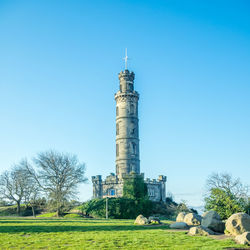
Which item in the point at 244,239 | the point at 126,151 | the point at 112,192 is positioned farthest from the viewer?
the point at 126,151

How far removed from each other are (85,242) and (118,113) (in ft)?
151

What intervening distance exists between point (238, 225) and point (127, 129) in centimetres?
4099

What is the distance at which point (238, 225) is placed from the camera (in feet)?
63.1

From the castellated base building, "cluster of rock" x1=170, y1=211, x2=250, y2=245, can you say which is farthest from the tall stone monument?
"cluster of rock" x1=170, y1=211, x2=250, y2=245

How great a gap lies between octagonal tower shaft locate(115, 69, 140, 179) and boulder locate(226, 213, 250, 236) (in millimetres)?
37946

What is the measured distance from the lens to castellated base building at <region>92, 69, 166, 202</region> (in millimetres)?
56406

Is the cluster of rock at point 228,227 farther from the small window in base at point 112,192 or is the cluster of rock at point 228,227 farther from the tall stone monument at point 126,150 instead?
the tall stone monument at point 126,150

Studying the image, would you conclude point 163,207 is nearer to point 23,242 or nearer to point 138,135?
point 138,135

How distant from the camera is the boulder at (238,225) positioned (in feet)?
62.4

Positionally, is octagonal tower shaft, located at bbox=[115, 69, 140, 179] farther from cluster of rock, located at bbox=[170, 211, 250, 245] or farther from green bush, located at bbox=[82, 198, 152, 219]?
cluster of rock, located at bbox=[170, 211, 250, 245]

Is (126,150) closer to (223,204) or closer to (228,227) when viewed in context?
(223,204)

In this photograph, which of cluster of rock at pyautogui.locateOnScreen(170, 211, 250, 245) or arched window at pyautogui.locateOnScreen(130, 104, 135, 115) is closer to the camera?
cluster of rock at pyautogui.locateOnScreen(170, 211, 250, 245)

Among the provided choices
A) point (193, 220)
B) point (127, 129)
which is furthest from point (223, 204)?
A: point (127, 129)

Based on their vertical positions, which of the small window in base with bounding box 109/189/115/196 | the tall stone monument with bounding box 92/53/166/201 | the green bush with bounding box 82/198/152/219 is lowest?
the green bush with bounding box 82/198/152/219
